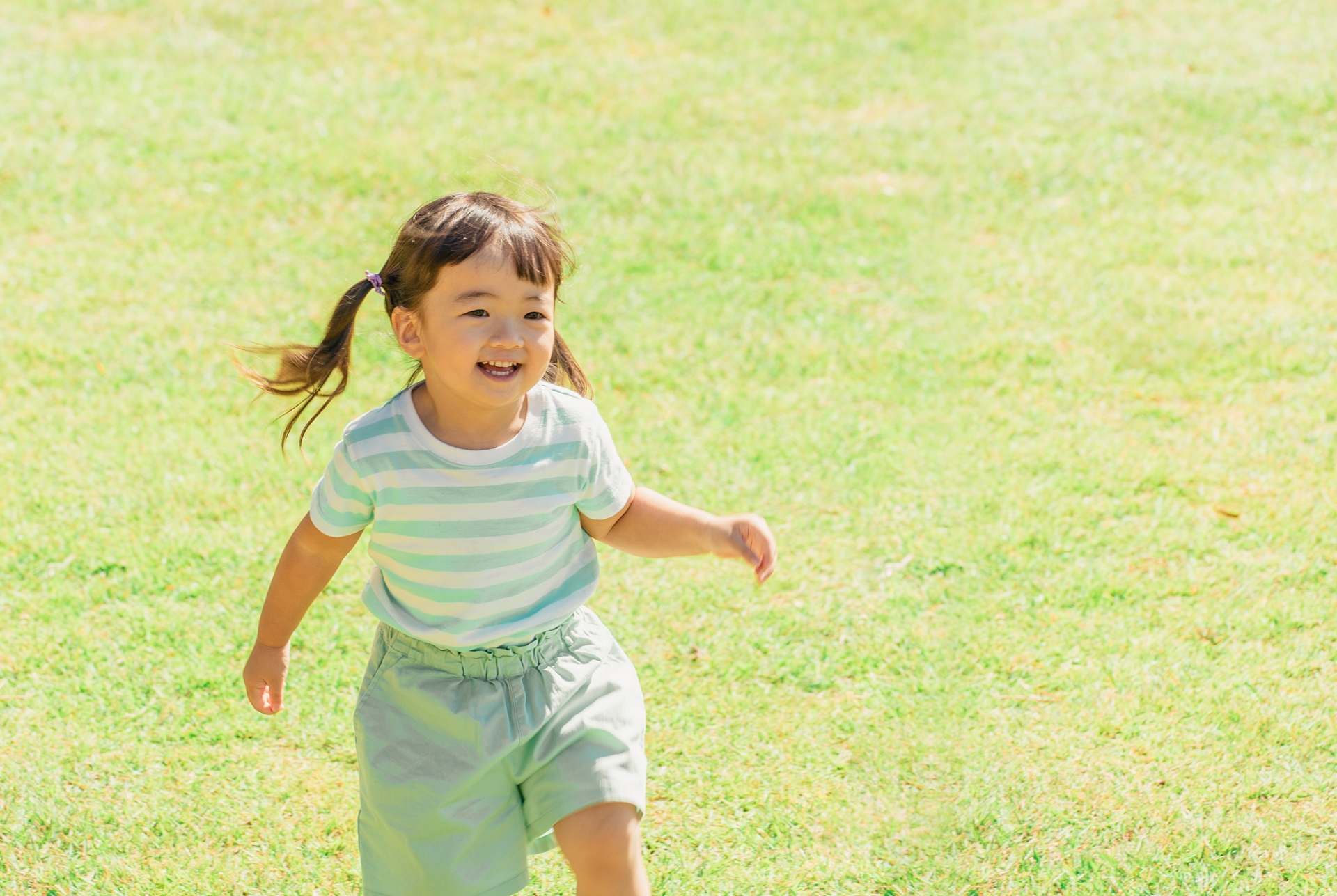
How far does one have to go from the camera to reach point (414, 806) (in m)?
2.43

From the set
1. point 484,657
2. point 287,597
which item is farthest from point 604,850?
point 287,597

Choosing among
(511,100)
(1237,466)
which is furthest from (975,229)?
(511,100)

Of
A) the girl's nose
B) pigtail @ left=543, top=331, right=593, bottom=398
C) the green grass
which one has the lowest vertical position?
the green grass

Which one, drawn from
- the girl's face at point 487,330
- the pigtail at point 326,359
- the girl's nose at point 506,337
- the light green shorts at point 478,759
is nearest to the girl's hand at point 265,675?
the light green shorts at point 478,759

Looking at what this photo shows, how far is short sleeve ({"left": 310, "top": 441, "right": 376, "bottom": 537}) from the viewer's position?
242 centimetres

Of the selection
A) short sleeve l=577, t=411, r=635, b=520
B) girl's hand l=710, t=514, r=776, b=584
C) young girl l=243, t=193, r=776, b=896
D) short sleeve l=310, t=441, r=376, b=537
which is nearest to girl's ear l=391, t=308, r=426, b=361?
young girl l=243, t=193, r=776, b=896

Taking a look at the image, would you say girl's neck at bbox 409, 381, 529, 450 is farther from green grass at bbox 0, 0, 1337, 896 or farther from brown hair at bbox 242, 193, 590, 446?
green grass at bbox 0, 0, 1337, 896

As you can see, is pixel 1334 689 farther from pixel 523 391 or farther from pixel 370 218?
pixel 370 218

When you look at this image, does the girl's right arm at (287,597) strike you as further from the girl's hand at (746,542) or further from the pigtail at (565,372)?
the girl's hand at (746,542)

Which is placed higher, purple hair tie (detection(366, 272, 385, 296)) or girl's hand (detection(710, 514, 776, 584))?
purple hair tie (detection(366, 272, 385, 296))

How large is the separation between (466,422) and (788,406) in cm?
264

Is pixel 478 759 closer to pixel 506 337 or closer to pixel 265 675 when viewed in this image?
pixel 265 675

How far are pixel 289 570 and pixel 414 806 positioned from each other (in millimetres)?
498

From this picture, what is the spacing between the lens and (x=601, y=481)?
255cm
